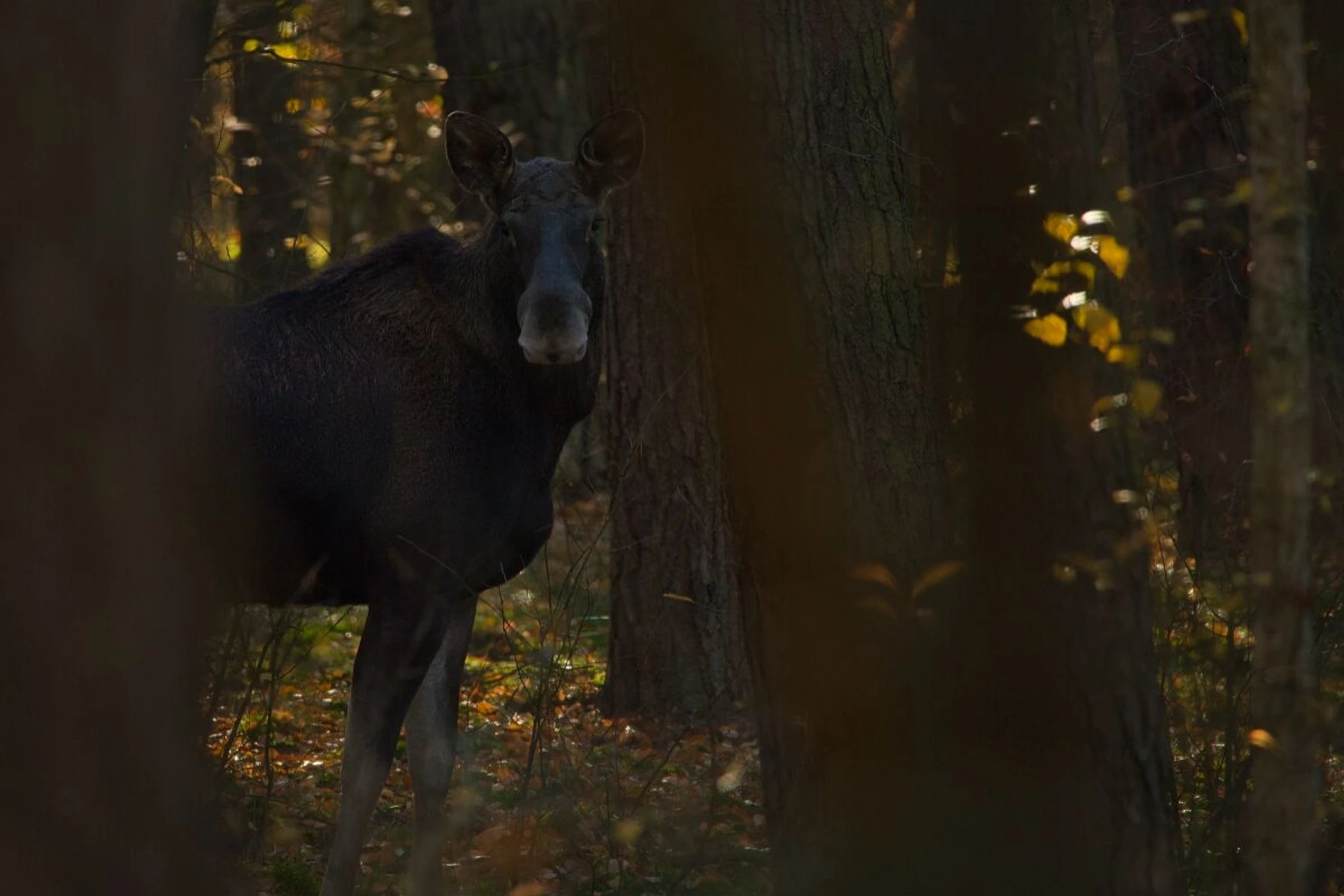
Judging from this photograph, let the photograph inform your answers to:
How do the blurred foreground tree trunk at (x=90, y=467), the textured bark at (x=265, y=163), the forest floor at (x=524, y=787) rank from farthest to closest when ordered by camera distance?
the textured bark at (x=265, y=163) → the forest floor at (x=524, y=787) → the blurred foreground tree trunk at (x=90, y=467)

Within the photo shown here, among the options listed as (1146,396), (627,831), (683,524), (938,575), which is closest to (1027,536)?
(938,575)

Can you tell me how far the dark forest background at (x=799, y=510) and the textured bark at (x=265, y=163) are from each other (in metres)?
0.18

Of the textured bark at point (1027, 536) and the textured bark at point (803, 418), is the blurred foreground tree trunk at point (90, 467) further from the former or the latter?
the textured bark at point (1027, 536)

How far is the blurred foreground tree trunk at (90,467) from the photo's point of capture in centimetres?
243

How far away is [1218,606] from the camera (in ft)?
24.1

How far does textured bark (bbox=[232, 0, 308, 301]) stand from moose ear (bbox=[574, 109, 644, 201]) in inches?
59.4

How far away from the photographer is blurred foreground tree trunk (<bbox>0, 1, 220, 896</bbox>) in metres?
2.43

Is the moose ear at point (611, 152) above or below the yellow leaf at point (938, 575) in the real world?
above

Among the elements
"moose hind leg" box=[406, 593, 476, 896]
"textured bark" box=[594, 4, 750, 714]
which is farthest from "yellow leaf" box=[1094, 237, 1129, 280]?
→ "textured bark" box=[594, 4, 750, 714]

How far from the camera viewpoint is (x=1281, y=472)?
546 centimetres

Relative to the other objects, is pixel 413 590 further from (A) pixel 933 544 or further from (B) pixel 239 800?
(A) pixel 933 544

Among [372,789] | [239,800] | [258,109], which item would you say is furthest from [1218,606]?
[258,109]

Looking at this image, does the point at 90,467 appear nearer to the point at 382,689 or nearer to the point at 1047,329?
the point at 1047,329

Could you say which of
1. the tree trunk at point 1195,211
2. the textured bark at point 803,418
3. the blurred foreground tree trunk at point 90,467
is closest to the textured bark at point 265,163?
the textured bark at point 803,418
